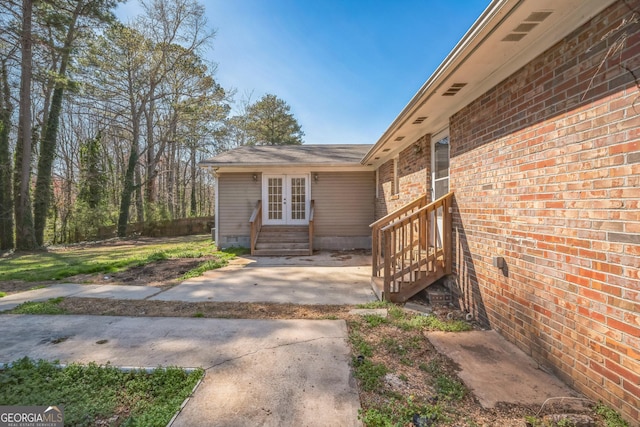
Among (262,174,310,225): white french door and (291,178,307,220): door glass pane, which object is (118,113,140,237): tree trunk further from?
(291,178,307,220): door glass pane

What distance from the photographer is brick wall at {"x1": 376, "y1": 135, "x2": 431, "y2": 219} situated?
5.50m

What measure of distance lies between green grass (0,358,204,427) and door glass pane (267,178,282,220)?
7.54m

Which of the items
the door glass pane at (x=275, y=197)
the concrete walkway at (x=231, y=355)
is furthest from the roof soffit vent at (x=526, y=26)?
the door glass pane at (x=275, y=197)

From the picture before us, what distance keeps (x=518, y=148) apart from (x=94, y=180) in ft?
65.1

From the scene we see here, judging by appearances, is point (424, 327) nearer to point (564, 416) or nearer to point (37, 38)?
point (564, 416)

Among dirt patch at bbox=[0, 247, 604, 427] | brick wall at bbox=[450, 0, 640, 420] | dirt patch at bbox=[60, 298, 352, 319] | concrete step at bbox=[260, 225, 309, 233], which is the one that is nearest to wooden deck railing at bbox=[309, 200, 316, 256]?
concrete step at bbox=[260, 225, 309, 233]

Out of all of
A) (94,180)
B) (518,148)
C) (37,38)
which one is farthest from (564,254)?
(94,180)

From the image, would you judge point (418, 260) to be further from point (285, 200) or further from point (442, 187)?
point (285, 200)

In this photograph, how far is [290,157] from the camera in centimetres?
1017

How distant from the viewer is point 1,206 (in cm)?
1138

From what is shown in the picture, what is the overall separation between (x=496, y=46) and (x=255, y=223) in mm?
7538

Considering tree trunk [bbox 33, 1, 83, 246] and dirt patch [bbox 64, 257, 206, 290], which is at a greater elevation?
tree trunk [bbox 33, 1, 83, 246]

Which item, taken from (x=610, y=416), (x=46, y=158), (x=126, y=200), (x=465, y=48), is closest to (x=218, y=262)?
(x=465, y=48)

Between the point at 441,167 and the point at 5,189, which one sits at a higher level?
the point at 5,189
